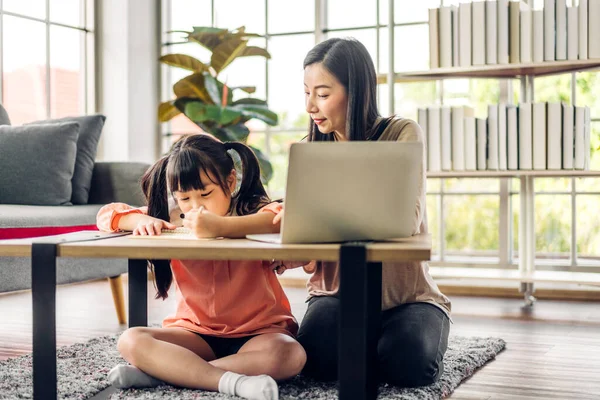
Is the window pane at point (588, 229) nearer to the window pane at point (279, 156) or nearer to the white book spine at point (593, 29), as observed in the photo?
the white book spine at point (593, 29)

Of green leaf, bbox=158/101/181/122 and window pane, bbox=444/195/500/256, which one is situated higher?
green leaf, bbox=158/101/181/122

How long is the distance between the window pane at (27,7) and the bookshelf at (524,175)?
6.34 feet

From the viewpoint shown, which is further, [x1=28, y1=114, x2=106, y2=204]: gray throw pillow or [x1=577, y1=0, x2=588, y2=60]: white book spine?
[x1=28, y1=114, x2=106, y2=204]: gray throw pillow

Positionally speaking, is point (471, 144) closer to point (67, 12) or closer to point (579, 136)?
point (579, 136)

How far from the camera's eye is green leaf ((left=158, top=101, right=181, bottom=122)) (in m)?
3.75

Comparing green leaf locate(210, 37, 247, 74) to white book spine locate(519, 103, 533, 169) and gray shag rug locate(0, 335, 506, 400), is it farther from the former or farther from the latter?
gray shag rug locate(0, 335, 506, 400)

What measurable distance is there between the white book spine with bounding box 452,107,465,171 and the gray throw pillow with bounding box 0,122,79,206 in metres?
1.60

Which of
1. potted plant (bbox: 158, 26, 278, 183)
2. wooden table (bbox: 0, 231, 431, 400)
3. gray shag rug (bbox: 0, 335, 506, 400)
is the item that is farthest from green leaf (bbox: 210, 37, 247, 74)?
wooden table (bbox: 0, 231, 431, 400)

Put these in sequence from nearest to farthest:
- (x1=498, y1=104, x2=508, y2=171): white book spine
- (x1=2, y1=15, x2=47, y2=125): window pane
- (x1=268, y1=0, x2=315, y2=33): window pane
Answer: (x1=498, y1=104, x2=508, y2=171): white book spine, (x1=2, y1=15, x2=47, y2=125): window pane, (x1=268, y1=0, x2=315, y2=33): window pane

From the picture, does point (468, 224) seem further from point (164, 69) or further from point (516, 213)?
point (164, 69)

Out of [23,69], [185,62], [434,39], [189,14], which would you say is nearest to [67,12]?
[23,69]

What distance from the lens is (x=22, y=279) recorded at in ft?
7.79

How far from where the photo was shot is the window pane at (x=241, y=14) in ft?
13.6

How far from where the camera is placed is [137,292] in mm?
1896
